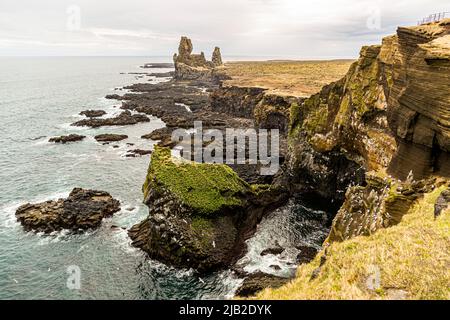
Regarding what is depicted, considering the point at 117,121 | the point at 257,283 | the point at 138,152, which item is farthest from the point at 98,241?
the point at 117,121

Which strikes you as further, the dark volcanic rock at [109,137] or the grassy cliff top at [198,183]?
the dark volcanic rock at [109,137]

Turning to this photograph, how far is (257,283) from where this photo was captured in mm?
31391

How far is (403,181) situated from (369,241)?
12.1 meters

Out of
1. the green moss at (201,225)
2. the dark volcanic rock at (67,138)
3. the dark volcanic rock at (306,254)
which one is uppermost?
the dark volcanic rock at (67,138)

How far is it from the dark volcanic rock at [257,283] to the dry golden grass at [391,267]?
38.9 ft

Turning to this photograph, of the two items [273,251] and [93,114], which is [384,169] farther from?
[93,114]

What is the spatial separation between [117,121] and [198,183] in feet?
223

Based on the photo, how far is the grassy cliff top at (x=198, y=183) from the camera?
39.2 metres

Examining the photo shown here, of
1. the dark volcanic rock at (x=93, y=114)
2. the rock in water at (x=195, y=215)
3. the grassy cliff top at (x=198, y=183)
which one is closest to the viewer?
the rock in water at (x=195, y=215)

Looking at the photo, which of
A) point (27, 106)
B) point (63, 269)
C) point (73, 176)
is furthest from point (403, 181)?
point (27, 106)
